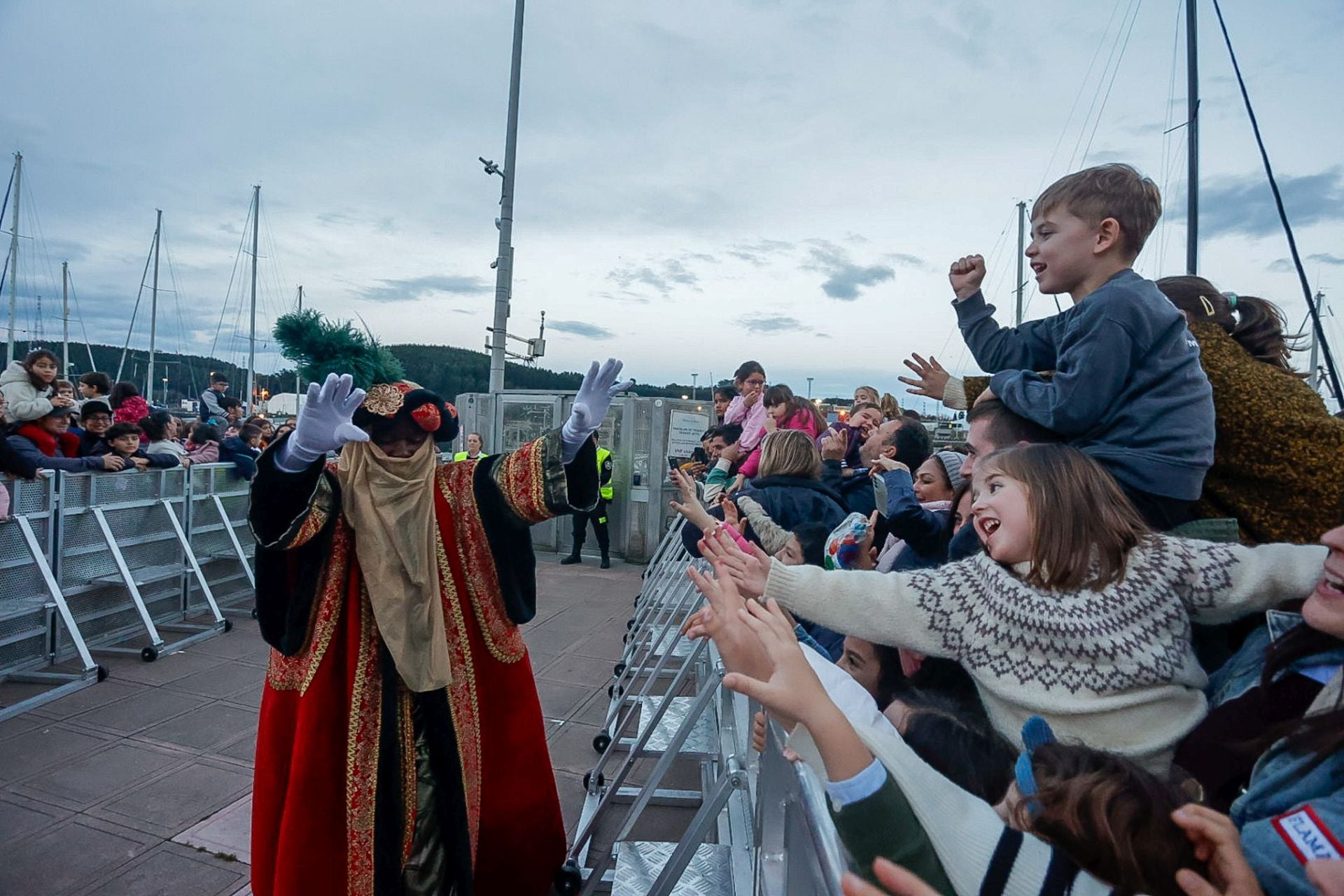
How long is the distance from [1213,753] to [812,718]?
677mm

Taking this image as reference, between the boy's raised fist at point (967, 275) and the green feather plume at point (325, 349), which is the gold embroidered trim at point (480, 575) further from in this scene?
the boy's raised fist at point (967, 275)

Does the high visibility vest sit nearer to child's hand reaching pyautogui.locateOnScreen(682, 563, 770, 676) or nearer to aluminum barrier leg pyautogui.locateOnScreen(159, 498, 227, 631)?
aluminum barrier leg pyautogui.locateOnScreen(159, 498, 227, 631)

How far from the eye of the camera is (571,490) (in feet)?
7.97

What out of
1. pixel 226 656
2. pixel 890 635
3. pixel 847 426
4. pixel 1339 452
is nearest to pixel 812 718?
pixel 890 635

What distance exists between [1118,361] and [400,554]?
1966 mm

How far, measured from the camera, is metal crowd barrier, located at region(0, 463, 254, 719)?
4.80 m

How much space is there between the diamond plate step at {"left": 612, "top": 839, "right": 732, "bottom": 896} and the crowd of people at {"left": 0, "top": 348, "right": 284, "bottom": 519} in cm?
343

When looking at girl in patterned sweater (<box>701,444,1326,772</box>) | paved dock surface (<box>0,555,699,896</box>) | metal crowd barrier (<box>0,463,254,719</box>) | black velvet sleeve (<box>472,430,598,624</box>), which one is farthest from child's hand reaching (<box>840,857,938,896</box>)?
metal crowd barrier (<box>0,463,254,719</box>)

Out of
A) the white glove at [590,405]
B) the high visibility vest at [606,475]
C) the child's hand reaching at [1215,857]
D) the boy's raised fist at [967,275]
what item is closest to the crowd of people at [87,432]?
the white glove at [590,405]

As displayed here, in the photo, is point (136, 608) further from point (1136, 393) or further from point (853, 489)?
point (1136, 393)

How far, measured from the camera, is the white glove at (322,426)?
212cm

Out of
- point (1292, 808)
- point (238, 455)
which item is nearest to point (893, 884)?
point (1292, 808)

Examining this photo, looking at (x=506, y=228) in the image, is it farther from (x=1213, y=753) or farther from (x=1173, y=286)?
(x=1213, y=753)

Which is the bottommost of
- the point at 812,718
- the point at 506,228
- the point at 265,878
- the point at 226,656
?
the point at 226,656
